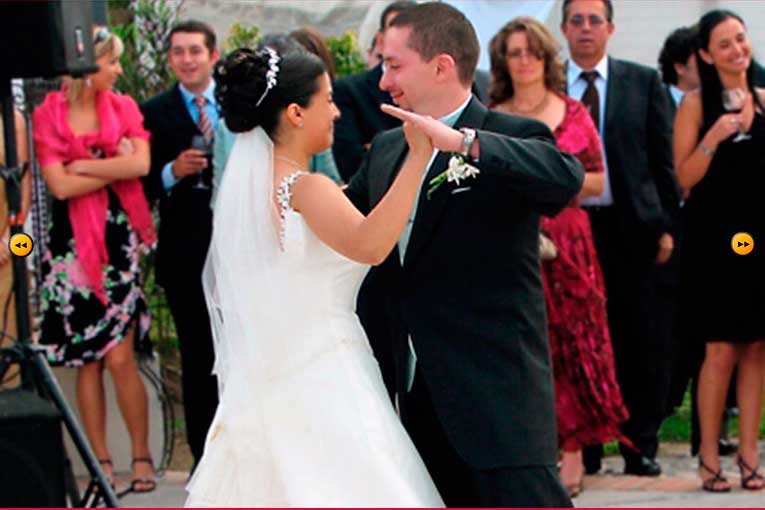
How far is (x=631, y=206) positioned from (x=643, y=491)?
1.17 metres

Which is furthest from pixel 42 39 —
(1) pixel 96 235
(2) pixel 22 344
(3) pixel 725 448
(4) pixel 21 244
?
(3) pixel 725 448

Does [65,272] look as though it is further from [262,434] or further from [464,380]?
[464,380]

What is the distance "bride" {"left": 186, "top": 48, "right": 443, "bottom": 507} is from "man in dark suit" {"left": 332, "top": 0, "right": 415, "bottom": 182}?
193 centimetres

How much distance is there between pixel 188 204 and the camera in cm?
681

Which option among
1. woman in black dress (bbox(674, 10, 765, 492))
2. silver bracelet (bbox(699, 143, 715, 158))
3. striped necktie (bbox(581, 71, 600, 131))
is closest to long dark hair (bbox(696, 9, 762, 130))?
woman in black dress (bbox(674, 10, 765, 492))

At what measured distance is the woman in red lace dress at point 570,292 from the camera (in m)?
6.34

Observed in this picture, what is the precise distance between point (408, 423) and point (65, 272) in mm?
2850

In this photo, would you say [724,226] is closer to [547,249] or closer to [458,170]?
[547,249]

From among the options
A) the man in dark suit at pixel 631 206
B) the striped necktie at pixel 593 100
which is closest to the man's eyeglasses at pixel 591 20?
the man in dark suit at pixel 631 206

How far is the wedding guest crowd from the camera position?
6.19m

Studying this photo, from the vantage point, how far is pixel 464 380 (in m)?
4.02

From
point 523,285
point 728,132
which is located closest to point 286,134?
point 523,285

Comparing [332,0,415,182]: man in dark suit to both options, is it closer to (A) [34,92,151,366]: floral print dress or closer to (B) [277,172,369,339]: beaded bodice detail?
(A) [34,92,151,366]: floral print dress

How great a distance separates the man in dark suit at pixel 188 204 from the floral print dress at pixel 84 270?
146 millimetres
